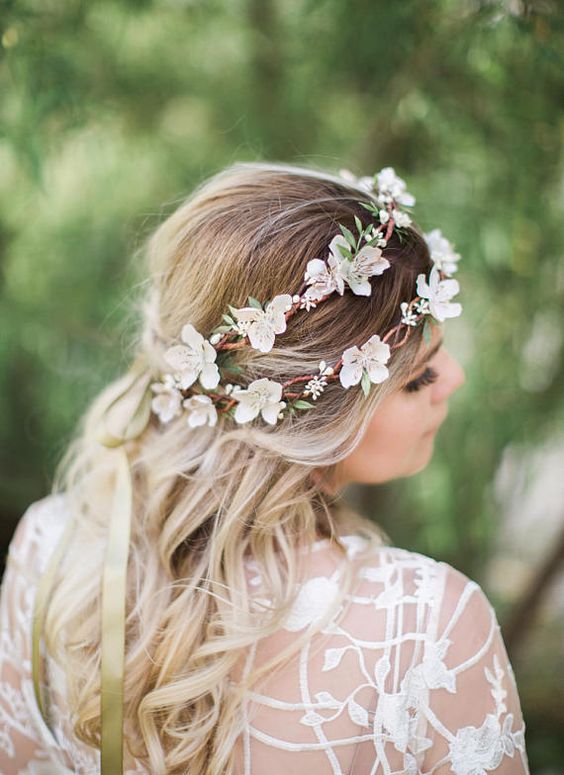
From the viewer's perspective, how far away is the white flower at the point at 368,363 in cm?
117

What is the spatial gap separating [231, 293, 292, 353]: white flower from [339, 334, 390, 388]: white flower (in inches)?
5.0

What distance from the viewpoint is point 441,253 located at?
53.2 inches

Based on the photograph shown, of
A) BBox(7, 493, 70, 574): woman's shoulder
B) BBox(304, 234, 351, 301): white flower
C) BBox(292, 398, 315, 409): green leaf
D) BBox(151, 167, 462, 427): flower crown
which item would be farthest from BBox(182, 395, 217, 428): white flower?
BBox(7, 493, 70, 574): woman's shoulder

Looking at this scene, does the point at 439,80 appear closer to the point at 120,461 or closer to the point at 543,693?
the point at 120,461

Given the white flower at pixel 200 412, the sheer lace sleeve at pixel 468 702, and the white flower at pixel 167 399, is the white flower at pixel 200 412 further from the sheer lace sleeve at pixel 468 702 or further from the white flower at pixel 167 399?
the sheer lace sleeve at pixel 468 702

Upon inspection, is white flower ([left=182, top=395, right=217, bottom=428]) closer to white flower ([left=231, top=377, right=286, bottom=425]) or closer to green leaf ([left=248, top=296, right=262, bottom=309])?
white flower ([left=231, top=377, right=286, bottom=425])

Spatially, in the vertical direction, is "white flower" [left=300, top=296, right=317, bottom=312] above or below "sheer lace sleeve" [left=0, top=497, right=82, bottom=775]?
above

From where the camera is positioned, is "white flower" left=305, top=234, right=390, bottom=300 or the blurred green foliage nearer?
"white flower" left=305, top=234, right=390, bottom=300

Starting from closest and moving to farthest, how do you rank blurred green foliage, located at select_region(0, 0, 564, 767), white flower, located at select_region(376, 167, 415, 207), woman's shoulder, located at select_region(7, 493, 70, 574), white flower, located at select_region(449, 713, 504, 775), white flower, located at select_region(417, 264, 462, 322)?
white flower, located at select_region(449, 713, 504, 775), white flower, located at select_region(417, 264, 462, 322), white flower, located at select_region(376, 167, 415, 207), woman's shoulder, located at select_region(7, 493, 70, 574), blurred green foliage, located at select_region(0, 0, 564, 767)

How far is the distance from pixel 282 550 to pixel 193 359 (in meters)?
0.39

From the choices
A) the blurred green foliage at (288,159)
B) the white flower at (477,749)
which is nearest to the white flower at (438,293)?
the white flower at (477,749)

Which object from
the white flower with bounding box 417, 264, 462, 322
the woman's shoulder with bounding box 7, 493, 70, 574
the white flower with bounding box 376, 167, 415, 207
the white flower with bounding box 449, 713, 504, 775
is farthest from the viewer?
the woman's shoulder with bounding box 7, 493, 70, 574

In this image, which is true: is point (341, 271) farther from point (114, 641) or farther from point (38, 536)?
point (38, 536)

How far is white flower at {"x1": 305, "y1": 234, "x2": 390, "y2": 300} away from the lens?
3.74 feet
